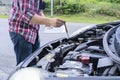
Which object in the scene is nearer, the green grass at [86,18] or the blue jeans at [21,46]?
the blue jeans at [21,46]

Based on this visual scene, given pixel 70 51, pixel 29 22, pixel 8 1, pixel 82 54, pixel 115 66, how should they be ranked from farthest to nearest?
1. pixel 8 1
2. pixel 29 22
3. pixel 70 51
4. pixel 82 54
5. pixel 115 66

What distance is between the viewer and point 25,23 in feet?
13.8

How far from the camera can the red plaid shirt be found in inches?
159

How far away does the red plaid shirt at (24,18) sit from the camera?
4.04 metres

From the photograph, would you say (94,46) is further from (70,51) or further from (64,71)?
(64,71)

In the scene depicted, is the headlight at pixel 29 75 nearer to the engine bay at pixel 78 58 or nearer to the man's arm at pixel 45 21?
the engine bay at pixel 78 58

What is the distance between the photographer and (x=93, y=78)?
2.49 m

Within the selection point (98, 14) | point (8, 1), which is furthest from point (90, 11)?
point (8, 1)

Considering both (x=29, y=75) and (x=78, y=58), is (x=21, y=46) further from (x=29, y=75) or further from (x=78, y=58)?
(x=29, y=75)

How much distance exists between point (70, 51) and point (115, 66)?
0.80m

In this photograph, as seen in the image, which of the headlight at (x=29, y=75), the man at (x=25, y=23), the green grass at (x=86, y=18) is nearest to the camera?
the headlight at (x=29, y=75)

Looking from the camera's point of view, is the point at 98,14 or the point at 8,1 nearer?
the point at 98,14

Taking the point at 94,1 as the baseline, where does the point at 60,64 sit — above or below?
above

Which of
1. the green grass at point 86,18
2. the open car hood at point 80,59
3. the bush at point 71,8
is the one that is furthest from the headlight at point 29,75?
the bush at point 71,8
